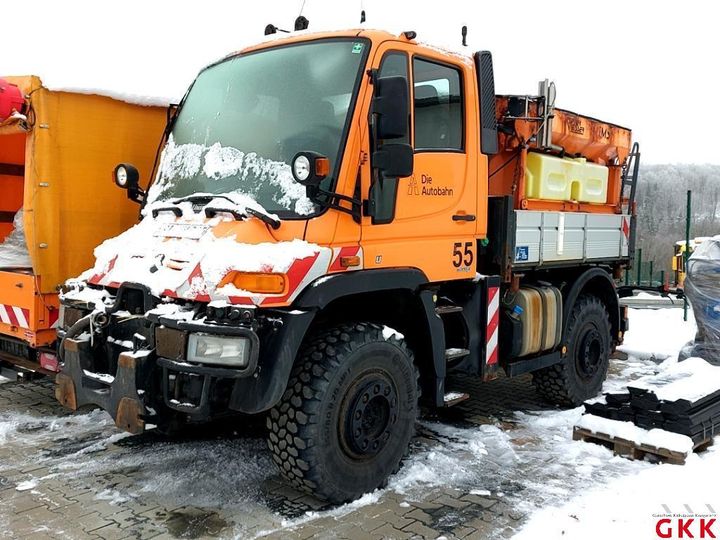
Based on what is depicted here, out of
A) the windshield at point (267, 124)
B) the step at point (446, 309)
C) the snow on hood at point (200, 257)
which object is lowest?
the step at point (446, 309)

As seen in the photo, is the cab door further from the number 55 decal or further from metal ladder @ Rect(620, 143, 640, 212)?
metal ladder @ Rect(620, 143, 640, 212)

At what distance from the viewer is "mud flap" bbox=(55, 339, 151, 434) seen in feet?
11.8

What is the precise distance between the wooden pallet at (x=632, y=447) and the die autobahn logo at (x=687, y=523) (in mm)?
711

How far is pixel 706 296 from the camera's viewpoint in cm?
711

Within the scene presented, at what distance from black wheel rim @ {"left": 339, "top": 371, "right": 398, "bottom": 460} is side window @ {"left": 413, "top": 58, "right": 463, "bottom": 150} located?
162 centimetres

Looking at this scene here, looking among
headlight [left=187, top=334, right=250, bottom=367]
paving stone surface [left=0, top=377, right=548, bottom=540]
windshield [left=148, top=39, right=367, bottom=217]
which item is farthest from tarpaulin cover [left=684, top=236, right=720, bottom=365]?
headlight [left=187, top=334, right=250, bottom=367]

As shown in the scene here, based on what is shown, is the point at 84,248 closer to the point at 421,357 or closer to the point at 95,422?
the point at 95,422

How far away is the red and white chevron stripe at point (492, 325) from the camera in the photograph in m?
5.25

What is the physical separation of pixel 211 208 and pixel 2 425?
302cm

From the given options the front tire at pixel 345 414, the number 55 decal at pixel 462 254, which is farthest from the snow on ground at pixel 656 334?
the front tire at pixel 345 414

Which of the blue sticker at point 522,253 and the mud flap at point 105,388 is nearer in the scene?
the mud flap at point 105,388

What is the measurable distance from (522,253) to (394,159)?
6.82 feet

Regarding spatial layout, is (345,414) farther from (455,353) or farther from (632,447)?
(632,447)

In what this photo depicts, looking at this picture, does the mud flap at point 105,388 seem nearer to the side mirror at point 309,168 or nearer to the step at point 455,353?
the side mirror at point 309,168
